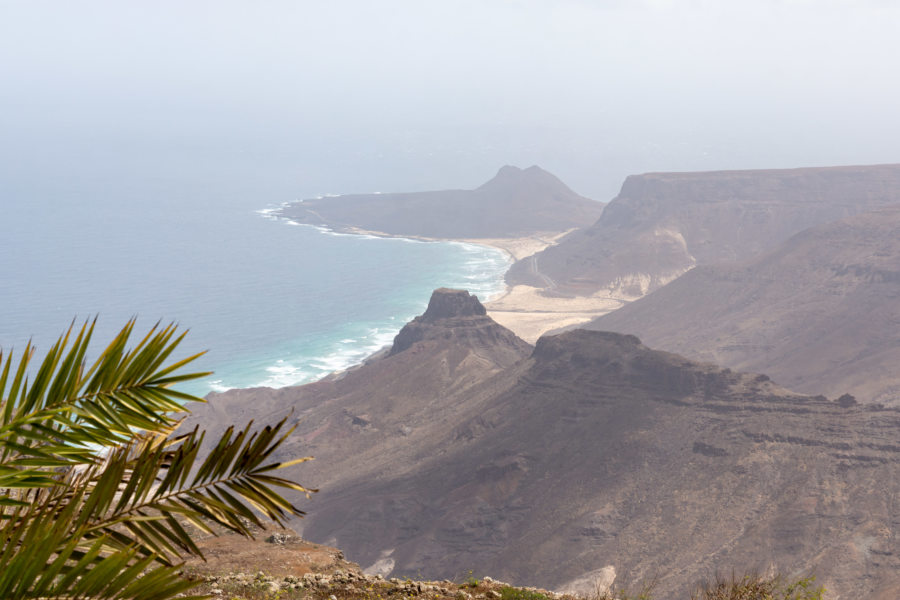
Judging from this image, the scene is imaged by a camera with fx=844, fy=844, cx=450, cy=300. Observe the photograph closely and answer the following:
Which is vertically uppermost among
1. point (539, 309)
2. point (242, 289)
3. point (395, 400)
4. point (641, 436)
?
point (242, 289)

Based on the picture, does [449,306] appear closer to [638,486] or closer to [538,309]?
[638,486]

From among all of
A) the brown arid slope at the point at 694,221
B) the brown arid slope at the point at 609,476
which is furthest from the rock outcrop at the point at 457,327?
the brown arid slope at the point at 694,221

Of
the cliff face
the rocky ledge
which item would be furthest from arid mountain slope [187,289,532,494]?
the rocky ledge

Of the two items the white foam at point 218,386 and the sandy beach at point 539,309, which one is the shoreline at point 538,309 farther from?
the white foam at point 218,386

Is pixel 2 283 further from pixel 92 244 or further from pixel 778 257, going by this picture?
pixel 778 257

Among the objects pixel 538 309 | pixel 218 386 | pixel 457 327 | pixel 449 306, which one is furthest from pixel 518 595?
pixel 538 309

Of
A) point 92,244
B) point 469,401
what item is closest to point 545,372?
point 469,401
